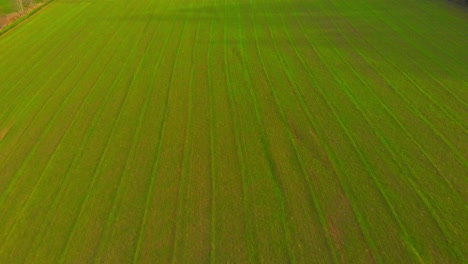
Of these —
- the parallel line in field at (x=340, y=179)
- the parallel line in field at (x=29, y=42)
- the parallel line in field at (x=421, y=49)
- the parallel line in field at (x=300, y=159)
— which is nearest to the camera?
the parallel line in field at (x=340, y=179)

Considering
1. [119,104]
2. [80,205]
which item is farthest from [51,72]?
[80,205]

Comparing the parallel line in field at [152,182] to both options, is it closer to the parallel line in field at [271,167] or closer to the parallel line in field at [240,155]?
the parallel line in field at [240,155]

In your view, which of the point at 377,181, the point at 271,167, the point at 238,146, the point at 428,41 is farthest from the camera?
the point at 428,41

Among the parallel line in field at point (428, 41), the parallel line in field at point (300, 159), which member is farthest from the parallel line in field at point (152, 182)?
the parallel line in field at point (428, 41)

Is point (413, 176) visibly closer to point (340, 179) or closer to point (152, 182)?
point (340, 179)

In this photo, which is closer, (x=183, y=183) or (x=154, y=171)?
(x=183, y=183)

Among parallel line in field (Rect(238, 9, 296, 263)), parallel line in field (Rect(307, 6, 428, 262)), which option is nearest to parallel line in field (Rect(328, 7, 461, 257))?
parallel line in field (Rect(307, 6, 428, 262))

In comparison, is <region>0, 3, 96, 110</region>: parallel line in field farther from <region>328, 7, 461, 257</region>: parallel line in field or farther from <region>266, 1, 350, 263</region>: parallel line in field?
<region>328, 7, 461, 257</region>: parallel line in field

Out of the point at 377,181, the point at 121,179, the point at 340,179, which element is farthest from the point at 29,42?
the point at 377,181

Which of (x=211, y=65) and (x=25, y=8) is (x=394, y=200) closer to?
(x=211, y=65)
